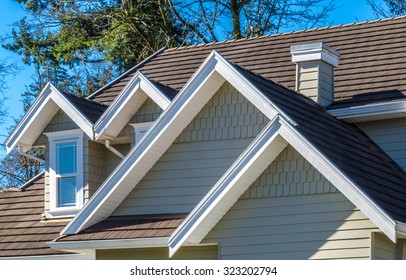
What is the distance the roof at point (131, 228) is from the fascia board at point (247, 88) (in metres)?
2.26

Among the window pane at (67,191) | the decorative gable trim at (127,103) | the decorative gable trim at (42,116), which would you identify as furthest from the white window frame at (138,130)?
the window pane at (67,191)

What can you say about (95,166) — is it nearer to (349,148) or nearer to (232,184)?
(232,184)

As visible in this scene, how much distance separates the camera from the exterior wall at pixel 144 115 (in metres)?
21.8

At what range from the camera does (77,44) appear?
37500 mm

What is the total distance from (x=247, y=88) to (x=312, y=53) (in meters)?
3.04

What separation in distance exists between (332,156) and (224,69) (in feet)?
8.24

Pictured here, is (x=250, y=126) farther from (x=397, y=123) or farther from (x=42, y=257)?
(x=42, y=257)

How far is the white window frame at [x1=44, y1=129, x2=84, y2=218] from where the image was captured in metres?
22.7

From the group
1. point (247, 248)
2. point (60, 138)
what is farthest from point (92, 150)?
point (247, 248)

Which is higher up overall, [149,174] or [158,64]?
[158,64]

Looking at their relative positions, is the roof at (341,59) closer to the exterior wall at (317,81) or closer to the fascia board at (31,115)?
the exterior wall at (317,81)

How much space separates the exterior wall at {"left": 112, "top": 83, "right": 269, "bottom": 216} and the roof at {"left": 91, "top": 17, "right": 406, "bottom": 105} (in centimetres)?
310

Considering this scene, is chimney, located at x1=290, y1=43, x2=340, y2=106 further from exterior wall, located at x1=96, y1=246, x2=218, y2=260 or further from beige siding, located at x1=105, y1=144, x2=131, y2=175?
exterior wall, located at x1=96, y1=246, x2=218, y2=260
